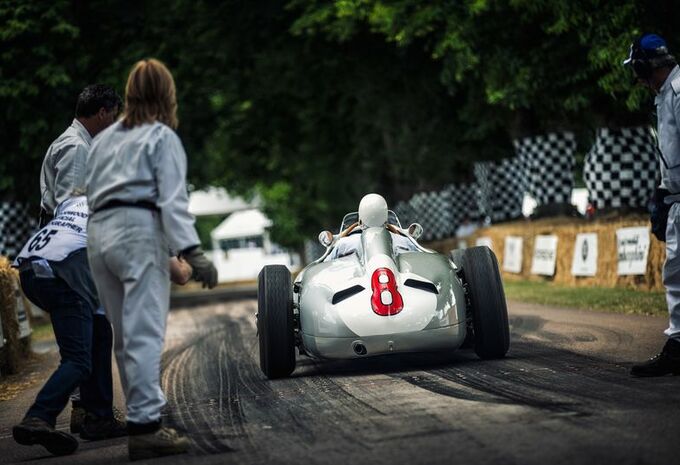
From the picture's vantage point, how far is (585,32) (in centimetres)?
1753

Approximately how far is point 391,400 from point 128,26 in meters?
23.0

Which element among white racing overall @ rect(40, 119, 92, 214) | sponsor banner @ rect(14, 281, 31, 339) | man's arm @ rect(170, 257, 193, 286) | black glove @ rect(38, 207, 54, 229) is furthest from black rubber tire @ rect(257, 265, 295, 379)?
sponsor banner @ rect(14, 281, 31, 339)

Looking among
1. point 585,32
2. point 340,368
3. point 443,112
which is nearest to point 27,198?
point 443,112

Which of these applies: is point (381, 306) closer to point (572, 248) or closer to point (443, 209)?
point (572, 248)

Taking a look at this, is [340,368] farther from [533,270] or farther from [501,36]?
[533,270]

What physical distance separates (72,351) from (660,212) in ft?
14.0

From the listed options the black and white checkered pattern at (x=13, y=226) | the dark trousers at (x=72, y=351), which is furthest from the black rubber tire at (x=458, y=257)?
the black and white checkered pattern at (x=13, y=226)

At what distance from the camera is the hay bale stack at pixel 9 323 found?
1315cm

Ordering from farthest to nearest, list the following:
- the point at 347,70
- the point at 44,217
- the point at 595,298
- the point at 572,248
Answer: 1. the point at 347,70
2. the point at 572,248
3. the point at 595,298
4. the point at 44,217

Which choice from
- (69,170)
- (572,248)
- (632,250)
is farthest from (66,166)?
(572,248)

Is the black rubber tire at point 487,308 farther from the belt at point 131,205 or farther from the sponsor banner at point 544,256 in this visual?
the sponsor banner at point 544,256

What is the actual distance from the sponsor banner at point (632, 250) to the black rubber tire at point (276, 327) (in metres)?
9.07

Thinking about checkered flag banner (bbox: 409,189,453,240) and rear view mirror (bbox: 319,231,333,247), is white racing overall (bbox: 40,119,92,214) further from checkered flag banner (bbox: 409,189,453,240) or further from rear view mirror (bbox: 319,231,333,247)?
checkered flag banner (bbox: 409,189,453,240)

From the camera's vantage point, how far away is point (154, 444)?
599 centimetres
